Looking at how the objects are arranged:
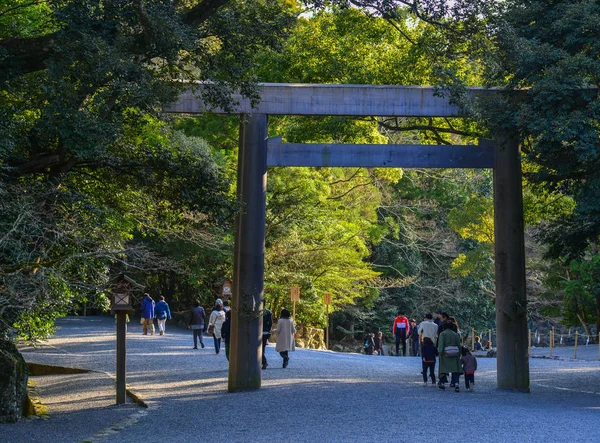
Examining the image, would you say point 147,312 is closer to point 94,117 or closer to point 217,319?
point 217,319

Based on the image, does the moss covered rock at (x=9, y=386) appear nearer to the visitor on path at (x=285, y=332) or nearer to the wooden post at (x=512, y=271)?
the visitor on path at (x=285, y=332)

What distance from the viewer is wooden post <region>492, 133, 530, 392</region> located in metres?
16.5

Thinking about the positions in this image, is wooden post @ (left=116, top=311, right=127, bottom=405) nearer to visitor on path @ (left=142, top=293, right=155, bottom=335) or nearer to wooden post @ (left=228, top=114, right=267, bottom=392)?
wooden post @ (left=228, top=114, right=267, bottom=392)

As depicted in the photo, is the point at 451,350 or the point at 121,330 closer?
the point at 121,330

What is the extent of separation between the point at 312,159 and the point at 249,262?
2292 mm

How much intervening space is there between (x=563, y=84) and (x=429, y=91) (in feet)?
9.01

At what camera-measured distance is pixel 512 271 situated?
16.5m

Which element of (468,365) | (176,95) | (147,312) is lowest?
(468,365)

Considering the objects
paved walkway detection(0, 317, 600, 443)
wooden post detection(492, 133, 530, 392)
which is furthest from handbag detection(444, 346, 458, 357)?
wooden post detection(492, 133, 530, 392)

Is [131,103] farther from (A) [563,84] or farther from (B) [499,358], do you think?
(B) [499,358]

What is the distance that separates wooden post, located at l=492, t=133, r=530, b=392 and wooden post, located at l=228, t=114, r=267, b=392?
464 cm

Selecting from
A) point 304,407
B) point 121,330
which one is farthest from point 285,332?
point 304,407

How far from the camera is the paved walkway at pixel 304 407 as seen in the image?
1108 centimetres

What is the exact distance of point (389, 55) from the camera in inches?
910
